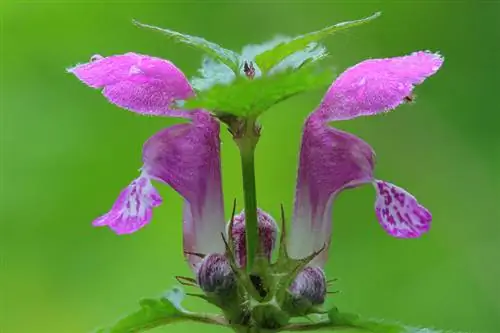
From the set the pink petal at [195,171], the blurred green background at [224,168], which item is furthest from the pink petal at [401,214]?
the blurred green background at [224,168]

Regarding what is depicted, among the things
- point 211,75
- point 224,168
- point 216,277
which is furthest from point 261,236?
point 224,168

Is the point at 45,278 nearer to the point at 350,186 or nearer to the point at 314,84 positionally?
the point at 350,186

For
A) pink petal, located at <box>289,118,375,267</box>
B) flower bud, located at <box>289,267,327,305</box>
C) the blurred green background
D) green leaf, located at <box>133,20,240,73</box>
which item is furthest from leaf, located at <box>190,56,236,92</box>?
the blurred green background

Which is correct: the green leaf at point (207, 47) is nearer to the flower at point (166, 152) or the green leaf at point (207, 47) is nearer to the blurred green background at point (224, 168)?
the flower at point (166, 152)

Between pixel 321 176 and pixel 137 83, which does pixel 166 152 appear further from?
pixel 321 176

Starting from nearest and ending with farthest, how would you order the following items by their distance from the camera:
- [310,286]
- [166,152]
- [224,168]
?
[310,286] → [166,152] → [224,168]

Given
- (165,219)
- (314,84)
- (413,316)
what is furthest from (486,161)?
(314,84)

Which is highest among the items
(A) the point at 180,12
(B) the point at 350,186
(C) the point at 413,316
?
(A) the point at 180,12

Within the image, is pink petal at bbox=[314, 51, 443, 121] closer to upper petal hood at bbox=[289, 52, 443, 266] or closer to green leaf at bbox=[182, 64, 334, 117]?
upper petal hood at bbox=[289, 52, 443, 266]
